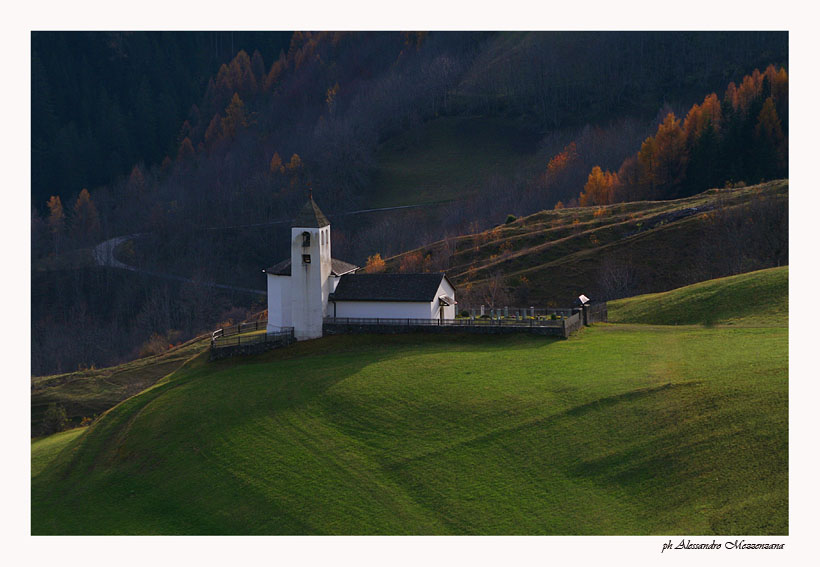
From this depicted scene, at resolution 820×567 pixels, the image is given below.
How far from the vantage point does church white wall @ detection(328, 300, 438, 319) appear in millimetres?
62531

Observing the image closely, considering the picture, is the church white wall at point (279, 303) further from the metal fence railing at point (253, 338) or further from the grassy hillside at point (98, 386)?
the grassy hillside at point (98, 386)

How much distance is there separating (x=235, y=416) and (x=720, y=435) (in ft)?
87.1

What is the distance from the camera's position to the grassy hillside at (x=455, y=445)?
1636 inches

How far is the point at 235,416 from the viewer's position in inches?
2071

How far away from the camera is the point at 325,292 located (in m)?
63.6

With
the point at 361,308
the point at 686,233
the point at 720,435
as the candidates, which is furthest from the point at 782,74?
the point at 720,435

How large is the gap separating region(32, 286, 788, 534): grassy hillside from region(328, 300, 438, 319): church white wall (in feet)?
11.4

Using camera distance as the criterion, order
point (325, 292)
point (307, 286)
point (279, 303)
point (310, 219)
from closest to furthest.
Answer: point (307, 286), point (310, 219), point (325, 292), point (279, 303)

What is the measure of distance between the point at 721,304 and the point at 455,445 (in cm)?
3061

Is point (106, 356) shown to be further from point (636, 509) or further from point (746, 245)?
point (636, 509)

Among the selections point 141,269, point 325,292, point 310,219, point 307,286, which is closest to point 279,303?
point 307,286

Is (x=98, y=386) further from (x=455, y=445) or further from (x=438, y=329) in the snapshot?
(x=455, y=445)

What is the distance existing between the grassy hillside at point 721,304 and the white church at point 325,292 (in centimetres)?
→ 1732

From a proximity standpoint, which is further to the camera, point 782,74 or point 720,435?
point 782,74
